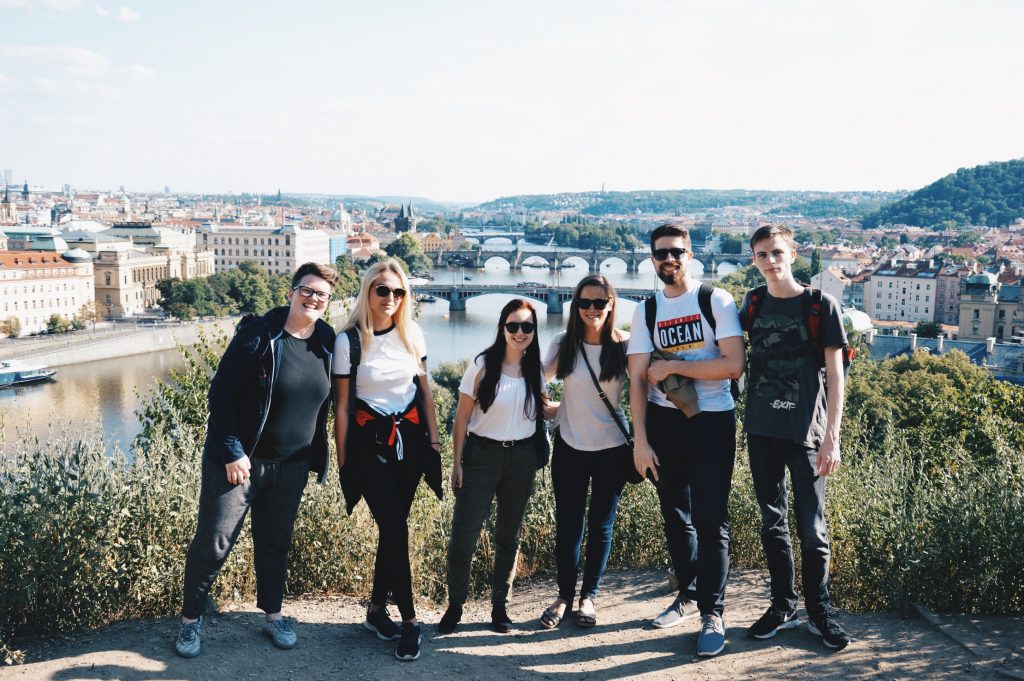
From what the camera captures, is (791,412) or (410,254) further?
(410,254)

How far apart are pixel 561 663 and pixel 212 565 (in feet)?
2.46

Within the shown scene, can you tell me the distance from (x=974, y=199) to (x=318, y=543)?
78.7 m

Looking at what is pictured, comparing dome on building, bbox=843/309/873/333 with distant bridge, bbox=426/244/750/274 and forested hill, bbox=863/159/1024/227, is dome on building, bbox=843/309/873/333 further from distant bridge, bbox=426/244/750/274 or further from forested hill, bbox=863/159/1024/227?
forested hill, bbox=863/159/1024/227

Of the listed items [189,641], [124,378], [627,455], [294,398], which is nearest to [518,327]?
[627,455]

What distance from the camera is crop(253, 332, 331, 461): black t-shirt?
190cm

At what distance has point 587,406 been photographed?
208cm

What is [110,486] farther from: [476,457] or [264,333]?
[476,457]

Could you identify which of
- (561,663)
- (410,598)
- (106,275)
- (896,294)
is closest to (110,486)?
(410,598)

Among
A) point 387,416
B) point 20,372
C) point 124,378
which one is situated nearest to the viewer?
point 387,416

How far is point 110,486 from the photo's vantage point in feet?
7.04

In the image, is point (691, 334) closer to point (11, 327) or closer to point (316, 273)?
point (316, 273)

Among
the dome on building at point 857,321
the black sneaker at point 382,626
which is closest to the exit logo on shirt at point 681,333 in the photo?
the black sneaker at point 382,626

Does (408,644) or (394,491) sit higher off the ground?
(394,491)

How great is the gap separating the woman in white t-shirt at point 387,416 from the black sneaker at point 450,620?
0.11 m
